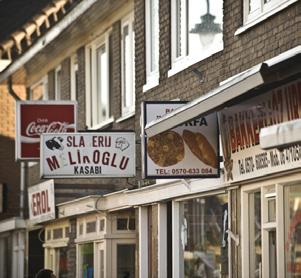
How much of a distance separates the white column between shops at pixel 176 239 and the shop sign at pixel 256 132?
9.39ft

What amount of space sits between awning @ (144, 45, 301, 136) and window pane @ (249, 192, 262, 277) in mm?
1559

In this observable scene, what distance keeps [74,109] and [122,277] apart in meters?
2.96

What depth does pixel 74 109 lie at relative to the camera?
70.1ft

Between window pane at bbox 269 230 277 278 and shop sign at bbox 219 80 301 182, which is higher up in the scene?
shop sign at bbox 219 80 301 182

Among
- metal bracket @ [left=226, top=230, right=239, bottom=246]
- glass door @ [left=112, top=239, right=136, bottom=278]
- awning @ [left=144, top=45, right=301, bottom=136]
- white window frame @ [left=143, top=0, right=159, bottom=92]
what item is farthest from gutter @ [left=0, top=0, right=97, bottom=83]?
awning @ [left=144, top=45, right=301, bottom=136]

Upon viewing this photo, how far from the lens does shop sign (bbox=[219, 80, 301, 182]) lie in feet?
40.8

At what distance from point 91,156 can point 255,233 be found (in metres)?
4.10

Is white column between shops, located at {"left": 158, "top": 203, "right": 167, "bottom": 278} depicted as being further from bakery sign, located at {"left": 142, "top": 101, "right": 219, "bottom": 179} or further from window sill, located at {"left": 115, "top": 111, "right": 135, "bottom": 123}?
bakery sign, located at {"left": 142, "top": 101, "right": 219, "bottom": 179}

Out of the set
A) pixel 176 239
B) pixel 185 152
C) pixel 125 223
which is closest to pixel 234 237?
pixel 185 152

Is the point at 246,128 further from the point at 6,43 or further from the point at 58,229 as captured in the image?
the point at 6,43

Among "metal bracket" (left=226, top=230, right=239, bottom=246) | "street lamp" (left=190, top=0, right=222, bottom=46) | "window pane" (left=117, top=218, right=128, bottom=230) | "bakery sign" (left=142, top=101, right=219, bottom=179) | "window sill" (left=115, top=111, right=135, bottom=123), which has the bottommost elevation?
"metal bracket" (left=226, top=230, right=239, bottom=246)

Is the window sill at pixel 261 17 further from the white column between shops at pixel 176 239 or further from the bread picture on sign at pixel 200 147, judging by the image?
the white column between shops at pixel 176 239

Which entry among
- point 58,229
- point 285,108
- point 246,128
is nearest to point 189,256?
point 246,128

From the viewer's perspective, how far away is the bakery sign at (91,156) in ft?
57.7
